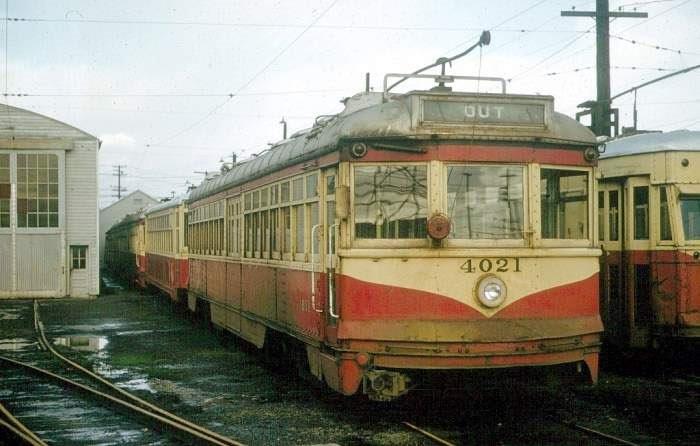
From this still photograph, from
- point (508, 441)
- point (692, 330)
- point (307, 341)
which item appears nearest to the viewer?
point (508, 441)

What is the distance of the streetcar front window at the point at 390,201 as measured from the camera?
7.66 metres

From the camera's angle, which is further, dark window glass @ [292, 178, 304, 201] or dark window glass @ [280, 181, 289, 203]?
dark window glass @ [280, 181, 289, 203]

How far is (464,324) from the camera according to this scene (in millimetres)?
7527

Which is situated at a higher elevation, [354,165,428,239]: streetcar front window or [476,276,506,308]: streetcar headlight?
[354,165,428,239]: streetcar front window

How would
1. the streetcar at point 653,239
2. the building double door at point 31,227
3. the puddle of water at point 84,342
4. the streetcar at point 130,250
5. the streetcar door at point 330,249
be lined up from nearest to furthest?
1. the streetcar door at point 330,249
2. the streetcar at point 653,239
3. the puddle of water at point 84,342
4. the building double door at point 31,227
5. the streetcar at point 130,250

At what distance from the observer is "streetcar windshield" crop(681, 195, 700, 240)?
10.6m

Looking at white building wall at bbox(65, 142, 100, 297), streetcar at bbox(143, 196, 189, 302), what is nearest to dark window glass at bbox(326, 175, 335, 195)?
streetcar at bbox(143, 196, 189, 302)

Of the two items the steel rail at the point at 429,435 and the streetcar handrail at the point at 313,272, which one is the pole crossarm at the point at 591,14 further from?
the steel rail at the point at 429,435

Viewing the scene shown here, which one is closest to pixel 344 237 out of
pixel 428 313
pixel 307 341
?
pixel 428 313

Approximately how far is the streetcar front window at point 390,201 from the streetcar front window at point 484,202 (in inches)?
11.0

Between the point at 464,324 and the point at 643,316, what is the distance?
15.0ft

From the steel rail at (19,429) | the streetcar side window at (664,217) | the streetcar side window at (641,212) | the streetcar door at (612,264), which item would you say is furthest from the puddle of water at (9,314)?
the streetcar side window at (664,217)

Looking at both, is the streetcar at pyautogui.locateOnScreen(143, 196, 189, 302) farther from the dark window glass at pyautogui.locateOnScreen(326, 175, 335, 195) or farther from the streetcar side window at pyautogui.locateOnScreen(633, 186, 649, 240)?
the dark window glass at pyautogui.locateOnScreen(326, 175, 335, 195)

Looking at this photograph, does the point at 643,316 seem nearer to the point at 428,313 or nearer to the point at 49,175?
the point at 428,313
